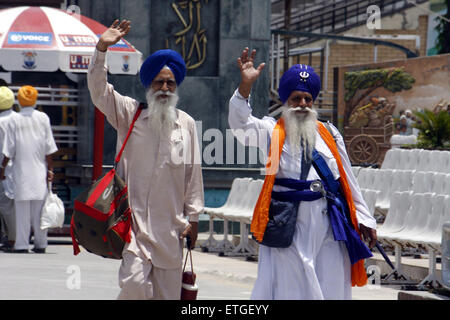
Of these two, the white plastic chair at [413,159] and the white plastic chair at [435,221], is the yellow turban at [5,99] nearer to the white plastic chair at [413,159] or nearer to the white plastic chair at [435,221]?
the white plastic chair at [435,221]

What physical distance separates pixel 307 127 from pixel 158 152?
3.10ft

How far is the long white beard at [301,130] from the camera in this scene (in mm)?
6664

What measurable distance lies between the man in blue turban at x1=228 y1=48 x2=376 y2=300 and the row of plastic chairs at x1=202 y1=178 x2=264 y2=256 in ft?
21.6

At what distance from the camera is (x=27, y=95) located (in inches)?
500

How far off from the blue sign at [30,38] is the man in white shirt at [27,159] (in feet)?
3.63

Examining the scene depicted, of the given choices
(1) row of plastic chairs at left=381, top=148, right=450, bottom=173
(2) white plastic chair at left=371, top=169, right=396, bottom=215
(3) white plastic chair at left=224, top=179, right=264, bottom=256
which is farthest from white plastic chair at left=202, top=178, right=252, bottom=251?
(1) row of plastic chairs at left=381, top=148, right=450, bottom=173

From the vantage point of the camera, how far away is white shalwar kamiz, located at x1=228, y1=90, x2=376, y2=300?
258 inches

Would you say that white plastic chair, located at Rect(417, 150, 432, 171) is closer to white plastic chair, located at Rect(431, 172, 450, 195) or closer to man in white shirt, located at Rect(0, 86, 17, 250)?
white plastic chair, located at Rect(431, 172, 450, 195)

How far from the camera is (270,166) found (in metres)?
6.66

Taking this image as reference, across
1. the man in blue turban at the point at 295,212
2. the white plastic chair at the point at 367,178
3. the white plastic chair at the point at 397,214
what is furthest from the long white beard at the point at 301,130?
the white plastic chair at the point at 367,178

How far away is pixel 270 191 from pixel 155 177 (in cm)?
71

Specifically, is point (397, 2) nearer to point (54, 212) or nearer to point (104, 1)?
point (104, 1)

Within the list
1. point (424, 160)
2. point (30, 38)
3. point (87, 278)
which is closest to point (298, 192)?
point (87, 278)
